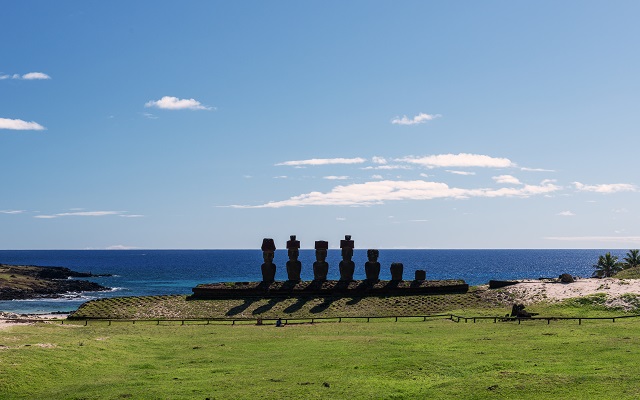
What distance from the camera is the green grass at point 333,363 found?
99.5 feet

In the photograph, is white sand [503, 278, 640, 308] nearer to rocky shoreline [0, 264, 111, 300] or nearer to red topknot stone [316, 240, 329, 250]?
red topknot stone [316, 240, 329, 250]

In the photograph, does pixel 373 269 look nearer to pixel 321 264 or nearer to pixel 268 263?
pixel 321 264

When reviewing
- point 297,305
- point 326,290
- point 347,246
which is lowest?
point 297,305

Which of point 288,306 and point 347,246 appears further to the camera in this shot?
point 347,246

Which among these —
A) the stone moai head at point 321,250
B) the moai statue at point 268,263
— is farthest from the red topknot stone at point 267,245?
the stone moai head at point 321,250

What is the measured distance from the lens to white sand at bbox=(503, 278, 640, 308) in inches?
2520

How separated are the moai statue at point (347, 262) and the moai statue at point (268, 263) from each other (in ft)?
28.4

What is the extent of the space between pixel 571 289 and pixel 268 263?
35859 mm

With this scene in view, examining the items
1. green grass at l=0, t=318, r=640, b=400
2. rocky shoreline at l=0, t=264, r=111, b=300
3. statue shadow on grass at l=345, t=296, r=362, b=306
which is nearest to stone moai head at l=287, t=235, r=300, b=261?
statue shadow on grass at l=345, t=296, r=362, b=306

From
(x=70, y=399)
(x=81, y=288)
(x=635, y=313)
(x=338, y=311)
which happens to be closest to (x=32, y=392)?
(x=70, y=399)

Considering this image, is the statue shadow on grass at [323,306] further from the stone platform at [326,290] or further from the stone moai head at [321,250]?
the stone moai head at [321,250]

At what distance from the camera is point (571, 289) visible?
68188 mm

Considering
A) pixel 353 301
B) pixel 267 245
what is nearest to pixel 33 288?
pixel 267 245

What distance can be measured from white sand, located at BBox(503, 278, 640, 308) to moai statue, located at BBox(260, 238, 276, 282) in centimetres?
2801
